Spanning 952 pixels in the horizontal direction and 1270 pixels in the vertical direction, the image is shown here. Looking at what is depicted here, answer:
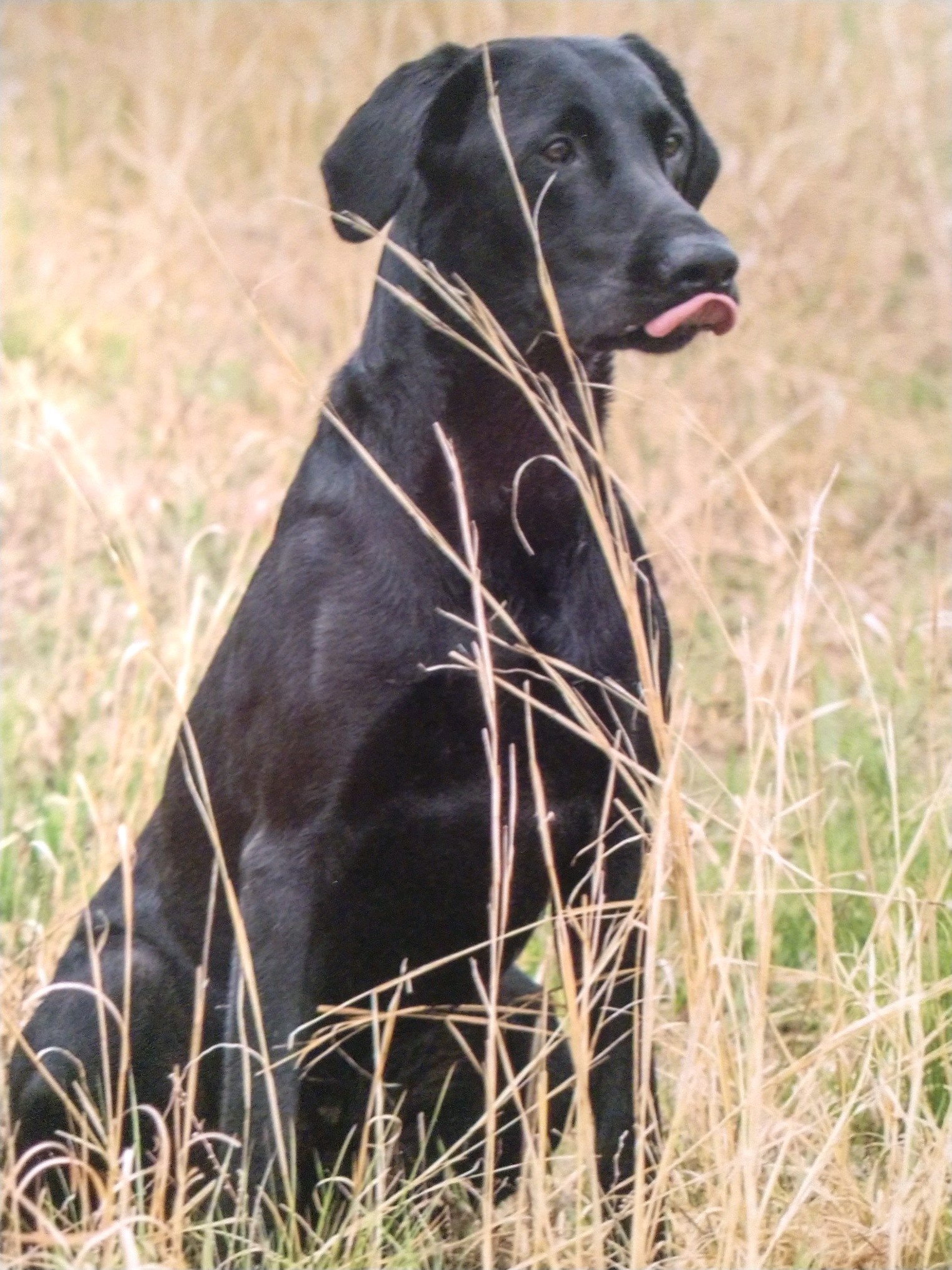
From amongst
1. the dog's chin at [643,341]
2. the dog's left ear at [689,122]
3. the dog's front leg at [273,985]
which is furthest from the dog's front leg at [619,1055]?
the dog's left ear at [689,122]

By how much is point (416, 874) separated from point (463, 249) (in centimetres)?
88

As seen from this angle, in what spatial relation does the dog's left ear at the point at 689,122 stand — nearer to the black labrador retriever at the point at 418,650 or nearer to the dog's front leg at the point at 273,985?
the black labrador retriever at the point at 418,650

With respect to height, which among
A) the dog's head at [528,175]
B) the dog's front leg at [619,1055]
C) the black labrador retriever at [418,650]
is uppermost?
the dog's head at [528,175]

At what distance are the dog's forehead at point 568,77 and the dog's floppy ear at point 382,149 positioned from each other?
0.09 metres

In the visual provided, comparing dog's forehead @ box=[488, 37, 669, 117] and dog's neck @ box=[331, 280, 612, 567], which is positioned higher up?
dog's forehead @ box=[488, 37, 669, 117]

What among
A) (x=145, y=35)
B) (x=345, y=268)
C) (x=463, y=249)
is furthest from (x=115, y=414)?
(x=463, y=249)

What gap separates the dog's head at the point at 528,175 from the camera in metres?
2.52

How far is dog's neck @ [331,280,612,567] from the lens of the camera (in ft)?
8.59

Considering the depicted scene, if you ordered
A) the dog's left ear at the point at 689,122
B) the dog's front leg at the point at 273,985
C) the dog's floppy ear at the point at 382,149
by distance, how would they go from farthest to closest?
the dog's left ear at the point at 689,122 → the dog's floppy ear at the point at 382,149 → the dog's front leg at the point at 273,985

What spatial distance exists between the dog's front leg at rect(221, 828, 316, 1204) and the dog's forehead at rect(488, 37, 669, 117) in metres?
1.09

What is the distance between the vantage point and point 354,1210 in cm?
232

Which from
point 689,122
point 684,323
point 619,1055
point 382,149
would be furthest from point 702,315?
point 619,1055

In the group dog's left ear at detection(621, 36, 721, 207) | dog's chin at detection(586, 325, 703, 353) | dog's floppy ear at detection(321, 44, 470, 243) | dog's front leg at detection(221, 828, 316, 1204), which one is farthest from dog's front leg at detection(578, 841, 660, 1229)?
dog's left ear at detection(621, 36, 721, 207)

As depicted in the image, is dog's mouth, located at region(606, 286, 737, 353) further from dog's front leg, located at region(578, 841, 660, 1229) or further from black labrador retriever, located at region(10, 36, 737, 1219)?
dog's front leg, located at region(578, 841, 660, 1229)
